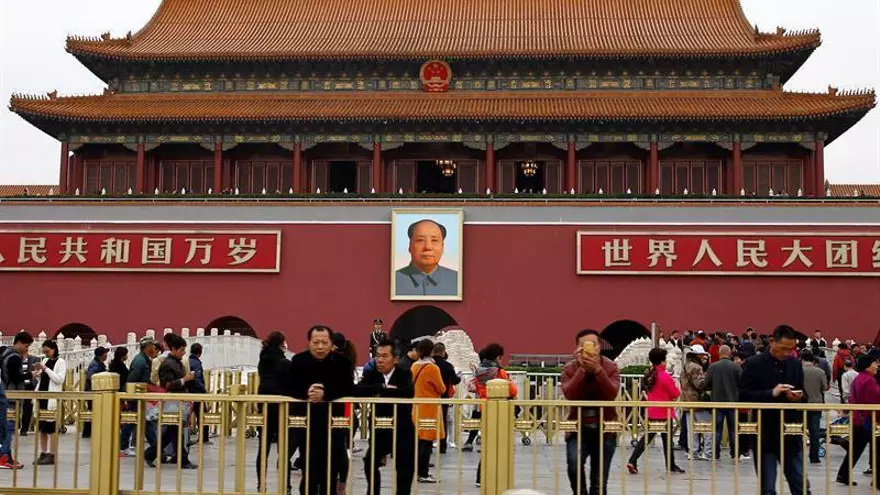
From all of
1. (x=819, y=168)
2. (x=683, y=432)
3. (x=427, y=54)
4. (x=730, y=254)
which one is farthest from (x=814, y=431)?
(x=427, y=54)

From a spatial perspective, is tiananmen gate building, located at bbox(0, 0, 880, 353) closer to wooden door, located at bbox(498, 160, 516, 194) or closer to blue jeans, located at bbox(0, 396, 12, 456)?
wooden door, located at bbox(498, 160, 516, 194)

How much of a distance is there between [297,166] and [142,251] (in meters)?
4.26

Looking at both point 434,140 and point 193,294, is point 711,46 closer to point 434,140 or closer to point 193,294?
point 434,140

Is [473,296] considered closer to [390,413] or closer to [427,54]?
[427,54]

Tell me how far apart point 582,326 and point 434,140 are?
5977 millimetres

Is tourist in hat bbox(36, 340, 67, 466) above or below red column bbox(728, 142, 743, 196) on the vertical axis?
below

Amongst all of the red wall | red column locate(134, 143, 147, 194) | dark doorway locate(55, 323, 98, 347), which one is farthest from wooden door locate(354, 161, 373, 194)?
dark doorway locate(55, 323, 98, 347)

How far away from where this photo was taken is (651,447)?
496 inches

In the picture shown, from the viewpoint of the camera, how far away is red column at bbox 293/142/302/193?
1047 inches

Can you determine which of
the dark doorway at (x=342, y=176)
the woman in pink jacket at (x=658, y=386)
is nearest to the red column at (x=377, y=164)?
the dark doorway at (x=342, y=176)

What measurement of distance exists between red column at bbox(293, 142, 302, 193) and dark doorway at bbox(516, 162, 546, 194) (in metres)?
5.27

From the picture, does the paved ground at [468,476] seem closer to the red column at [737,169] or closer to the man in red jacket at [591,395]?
the man in red jacket at [591,395]

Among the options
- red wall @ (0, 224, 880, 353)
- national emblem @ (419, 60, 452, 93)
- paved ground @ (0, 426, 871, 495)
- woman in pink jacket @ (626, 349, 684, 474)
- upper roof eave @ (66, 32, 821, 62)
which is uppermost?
upper roof eave @ (66, 32, 821, 62)

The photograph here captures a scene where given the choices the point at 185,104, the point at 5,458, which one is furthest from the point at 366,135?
the point at 5,458
